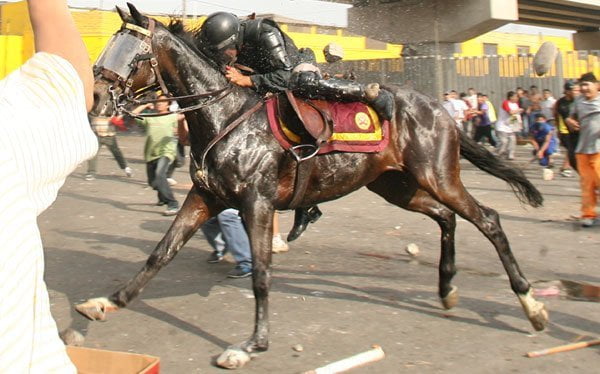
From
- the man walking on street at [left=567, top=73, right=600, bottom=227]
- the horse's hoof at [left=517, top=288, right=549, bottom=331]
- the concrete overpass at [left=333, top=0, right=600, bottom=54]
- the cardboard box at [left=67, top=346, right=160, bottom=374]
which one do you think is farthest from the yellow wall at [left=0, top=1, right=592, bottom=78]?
the cardboard box at [left=67, top=346, right=160, bottom=374]

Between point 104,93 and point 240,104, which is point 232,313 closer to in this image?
point 240,104

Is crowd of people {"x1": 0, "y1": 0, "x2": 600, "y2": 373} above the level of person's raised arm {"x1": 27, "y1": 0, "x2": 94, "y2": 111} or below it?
below

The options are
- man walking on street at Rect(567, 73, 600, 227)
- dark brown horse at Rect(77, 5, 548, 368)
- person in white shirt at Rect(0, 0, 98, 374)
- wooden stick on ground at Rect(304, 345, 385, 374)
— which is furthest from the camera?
man walking on street at Rect(567, 73, 600, 227)

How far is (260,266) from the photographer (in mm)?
4969

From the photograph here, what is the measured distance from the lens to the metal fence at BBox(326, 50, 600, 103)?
24797 millimetres

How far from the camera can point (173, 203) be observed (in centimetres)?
1036

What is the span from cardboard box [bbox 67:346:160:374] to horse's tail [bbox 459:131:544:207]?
169 inches

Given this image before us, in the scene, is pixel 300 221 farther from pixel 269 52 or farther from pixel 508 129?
pixel 508 129

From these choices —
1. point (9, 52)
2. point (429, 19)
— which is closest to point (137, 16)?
point (429, 19)

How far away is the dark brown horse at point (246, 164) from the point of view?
493 cm

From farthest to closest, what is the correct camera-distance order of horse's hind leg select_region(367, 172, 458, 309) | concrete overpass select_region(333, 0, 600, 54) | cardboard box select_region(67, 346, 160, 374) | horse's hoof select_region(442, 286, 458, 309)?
concrete overpass select_region(333, 0, 600, 54) → horse's hind leg select_region(367, 172, 458, 309) → horse's hoof select_region(442, 286, 458, 309) → cardboard box select_region(67, 346, 160, 374)

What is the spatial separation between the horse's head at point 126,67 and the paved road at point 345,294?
1702mm

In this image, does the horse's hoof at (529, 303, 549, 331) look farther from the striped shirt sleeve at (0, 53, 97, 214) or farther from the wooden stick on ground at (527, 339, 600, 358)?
the striped shirt sleeve at (0, 53, 97, 214)

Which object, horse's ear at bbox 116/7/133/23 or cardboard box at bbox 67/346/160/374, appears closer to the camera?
cardboard box at bbox 67/346/160/374
